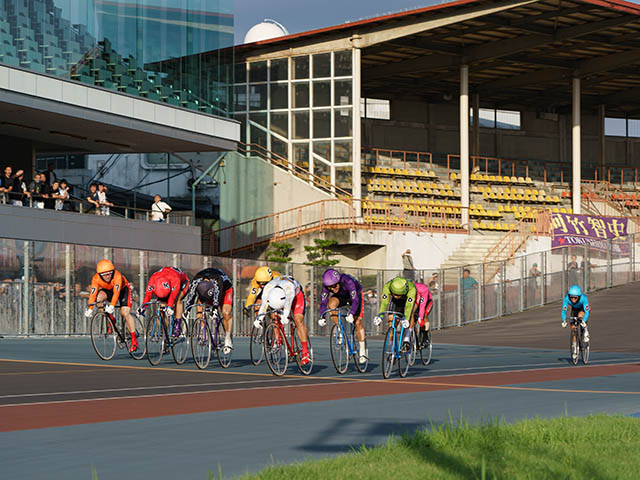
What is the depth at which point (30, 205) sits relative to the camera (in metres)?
31.2

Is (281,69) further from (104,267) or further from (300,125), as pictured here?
(104,267)

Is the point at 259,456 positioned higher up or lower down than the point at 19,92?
lower down

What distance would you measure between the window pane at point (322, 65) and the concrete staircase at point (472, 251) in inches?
367

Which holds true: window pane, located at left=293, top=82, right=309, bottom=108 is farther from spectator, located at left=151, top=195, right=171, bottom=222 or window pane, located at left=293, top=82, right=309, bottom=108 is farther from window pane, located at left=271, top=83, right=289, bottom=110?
spectator, located at left=151, top=195, right=171, bottom=222

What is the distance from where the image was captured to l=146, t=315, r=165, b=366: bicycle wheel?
16625 millimetres

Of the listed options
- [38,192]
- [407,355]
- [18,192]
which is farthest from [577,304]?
[38,192]

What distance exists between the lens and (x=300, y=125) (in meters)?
47.0

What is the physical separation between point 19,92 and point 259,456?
82.8 ft

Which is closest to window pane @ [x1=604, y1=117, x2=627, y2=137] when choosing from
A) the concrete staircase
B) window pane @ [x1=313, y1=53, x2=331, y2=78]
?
the concrete staircase

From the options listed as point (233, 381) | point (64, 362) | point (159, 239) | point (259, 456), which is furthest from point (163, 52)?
point (259, 456)

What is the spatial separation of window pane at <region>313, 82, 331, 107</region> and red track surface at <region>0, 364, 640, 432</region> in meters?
31.5

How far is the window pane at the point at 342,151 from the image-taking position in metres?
46.4

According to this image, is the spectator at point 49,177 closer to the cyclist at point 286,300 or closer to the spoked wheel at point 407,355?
the spoked wheel at point 407,355

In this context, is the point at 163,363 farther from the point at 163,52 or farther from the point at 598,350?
the point at 163,52
